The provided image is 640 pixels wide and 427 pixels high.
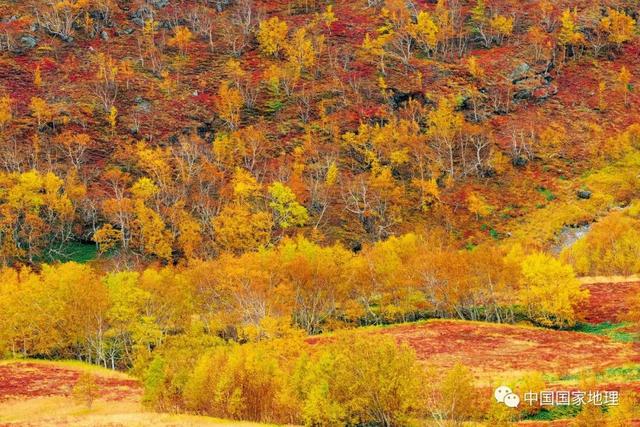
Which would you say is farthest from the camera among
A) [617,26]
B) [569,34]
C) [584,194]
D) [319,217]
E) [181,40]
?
[617,26]

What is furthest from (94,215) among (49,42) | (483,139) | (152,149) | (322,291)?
(483,139)

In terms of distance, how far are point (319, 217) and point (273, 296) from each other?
50.6 metres

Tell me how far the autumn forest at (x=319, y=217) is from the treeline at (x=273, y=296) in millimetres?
374

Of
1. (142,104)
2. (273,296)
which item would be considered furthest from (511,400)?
(142,104)

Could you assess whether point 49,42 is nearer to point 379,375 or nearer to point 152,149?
point 152,149

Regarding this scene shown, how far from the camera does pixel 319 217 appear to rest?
14175cm

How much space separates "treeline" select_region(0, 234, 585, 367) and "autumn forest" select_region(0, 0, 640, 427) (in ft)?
1.23

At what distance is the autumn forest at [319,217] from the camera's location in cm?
5712

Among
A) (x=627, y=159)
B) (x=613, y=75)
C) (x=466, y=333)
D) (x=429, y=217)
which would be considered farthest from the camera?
(x=613, y=75)

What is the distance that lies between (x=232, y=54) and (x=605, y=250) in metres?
110

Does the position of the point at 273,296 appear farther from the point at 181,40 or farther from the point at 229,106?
the point at 181,40

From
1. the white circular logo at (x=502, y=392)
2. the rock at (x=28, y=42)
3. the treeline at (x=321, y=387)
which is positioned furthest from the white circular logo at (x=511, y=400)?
the rock at (x=28, y=42)

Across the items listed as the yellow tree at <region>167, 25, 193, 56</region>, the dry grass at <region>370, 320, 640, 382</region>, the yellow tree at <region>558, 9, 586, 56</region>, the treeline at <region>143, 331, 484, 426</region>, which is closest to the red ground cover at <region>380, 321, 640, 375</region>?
the dry grass at <region>370, 320, 640, 382</region>

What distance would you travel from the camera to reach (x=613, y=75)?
18362 cm
